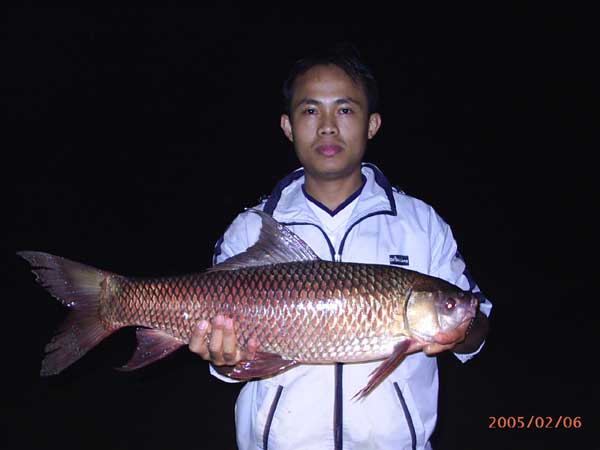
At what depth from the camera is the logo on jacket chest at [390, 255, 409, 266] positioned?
2344mm

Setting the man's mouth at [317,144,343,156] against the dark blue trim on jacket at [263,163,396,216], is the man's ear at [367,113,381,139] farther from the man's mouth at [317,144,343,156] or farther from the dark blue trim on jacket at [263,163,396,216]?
the man's mouth at [317,144,343,156]

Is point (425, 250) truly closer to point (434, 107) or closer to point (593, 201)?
point (593, 201)

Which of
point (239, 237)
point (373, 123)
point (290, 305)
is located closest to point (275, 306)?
point (290, 305)

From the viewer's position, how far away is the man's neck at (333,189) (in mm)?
2572

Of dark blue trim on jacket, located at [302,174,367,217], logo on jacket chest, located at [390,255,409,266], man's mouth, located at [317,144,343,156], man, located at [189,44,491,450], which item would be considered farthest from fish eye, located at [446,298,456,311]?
man's mouth, located at [317,144,343,156]

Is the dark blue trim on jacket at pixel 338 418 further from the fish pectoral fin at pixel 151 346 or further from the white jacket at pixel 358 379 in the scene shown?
the fish pectoral fin at pixel 151 346

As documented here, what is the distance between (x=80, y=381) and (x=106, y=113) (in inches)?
1203

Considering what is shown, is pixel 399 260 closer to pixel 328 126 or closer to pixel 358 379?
pixel 358 379

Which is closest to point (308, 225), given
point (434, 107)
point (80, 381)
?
point (80, 381)

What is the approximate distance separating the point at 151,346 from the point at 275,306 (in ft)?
2.06

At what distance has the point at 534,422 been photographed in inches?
171

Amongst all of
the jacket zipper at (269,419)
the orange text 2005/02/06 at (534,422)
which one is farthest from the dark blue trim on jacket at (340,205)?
the orange text 2005/02/06 at (534,422)

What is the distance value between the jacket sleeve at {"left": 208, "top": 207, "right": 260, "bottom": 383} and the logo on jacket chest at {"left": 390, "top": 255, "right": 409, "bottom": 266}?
2.46 feet

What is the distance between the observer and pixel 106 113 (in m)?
32.1
